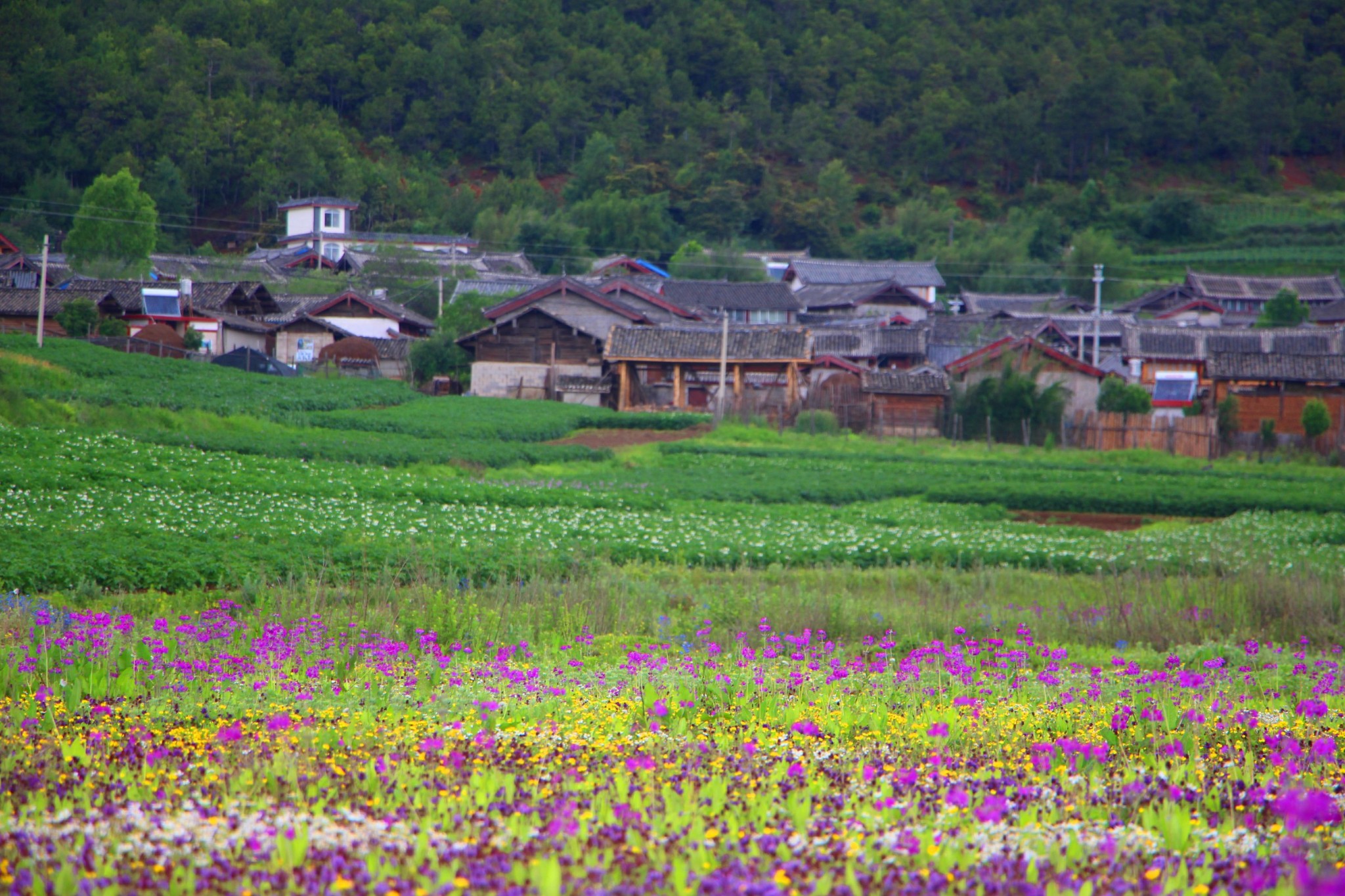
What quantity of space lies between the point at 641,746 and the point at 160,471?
604 inches

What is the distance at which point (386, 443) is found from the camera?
89.8ft

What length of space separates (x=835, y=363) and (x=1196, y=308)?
99.0ft

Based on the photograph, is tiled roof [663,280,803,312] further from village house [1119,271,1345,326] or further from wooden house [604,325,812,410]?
wooden house [604,325,812,410]

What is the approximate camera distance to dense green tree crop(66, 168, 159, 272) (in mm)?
59000

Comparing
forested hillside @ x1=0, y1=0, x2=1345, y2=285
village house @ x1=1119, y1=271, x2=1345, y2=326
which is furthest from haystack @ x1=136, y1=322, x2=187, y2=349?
village house @ x1=1119, y1=271, x2=1345, y2=326

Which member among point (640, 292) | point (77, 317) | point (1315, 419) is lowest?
point (1315, 419)

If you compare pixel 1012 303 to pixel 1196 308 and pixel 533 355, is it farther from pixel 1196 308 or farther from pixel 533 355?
pixel 533 355

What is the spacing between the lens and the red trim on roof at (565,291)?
46.9 metres

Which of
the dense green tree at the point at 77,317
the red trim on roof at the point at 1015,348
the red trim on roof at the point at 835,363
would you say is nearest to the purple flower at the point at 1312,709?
the red trim on roof at the point at 1015,348

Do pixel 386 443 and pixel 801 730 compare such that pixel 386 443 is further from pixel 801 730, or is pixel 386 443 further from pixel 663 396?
pixel 801 730

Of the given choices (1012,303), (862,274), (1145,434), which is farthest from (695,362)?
(862,274)

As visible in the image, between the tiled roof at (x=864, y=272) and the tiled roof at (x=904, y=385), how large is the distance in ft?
112

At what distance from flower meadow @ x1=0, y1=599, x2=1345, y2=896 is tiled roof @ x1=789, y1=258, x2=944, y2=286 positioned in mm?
69286

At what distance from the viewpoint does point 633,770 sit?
17.5ft
